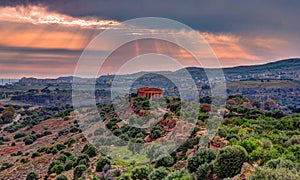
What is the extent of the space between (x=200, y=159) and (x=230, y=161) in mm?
3310

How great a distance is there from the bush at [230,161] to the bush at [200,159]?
8.47ft

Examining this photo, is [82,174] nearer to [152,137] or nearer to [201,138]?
[152,137]

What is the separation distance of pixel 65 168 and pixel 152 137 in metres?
8.45

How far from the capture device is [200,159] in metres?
20.1

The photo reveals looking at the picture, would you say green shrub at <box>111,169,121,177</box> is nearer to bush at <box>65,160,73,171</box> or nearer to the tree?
the tree

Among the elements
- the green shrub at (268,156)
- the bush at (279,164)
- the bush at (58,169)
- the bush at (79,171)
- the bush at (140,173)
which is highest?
the bush at (279,164)

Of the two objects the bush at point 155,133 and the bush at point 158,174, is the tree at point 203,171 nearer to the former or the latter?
the bush at point 158,174

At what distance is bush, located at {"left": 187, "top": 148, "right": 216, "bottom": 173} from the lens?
2012 centimetres

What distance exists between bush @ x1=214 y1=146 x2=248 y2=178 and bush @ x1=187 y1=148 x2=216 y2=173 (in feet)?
8.47

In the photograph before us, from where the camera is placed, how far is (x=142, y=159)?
89.4 ft

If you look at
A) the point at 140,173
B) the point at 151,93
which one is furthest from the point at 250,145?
the point at 151,93

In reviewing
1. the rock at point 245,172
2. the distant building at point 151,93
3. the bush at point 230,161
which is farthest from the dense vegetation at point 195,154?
the distant building at point 151,93

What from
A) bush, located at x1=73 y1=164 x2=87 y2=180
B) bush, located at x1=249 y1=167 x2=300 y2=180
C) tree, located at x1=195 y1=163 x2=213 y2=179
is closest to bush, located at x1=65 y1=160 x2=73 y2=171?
bush, located at x1=73 y1=164 x2=87 y2=180

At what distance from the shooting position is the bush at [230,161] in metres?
17.0
